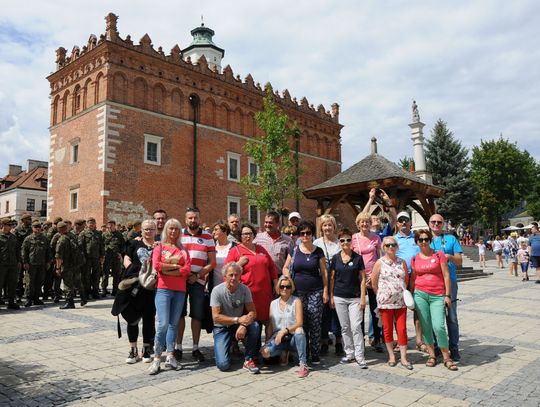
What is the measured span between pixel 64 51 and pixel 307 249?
2765 centimetres

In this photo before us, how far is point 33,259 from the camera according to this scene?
10641 mm

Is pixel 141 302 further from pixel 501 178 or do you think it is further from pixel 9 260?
pixel 501 178

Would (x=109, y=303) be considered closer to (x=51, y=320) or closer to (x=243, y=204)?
(x=51, y=320)

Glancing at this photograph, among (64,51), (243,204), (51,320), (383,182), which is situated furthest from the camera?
(243,204)

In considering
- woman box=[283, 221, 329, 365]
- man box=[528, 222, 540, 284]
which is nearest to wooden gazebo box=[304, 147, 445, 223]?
man box=[528, 222, 540, 284]

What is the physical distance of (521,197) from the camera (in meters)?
47.3

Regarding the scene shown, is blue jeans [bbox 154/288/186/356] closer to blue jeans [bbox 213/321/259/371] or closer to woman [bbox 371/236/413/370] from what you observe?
blue jeans [bbox 213/321/259/371]

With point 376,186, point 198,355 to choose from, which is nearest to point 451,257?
point 198,355

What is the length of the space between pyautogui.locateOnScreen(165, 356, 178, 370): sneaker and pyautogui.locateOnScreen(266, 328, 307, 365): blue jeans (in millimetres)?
1169

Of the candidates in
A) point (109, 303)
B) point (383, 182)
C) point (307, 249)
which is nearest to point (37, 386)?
point (307, 249)

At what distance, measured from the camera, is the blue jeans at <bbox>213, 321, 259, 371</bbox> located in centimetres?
534

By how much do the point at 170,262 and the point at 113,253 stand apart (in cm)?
825

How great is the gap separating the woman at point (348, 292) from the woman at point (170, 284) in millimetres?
2008

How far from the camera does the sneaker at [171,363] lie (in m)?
5.36
